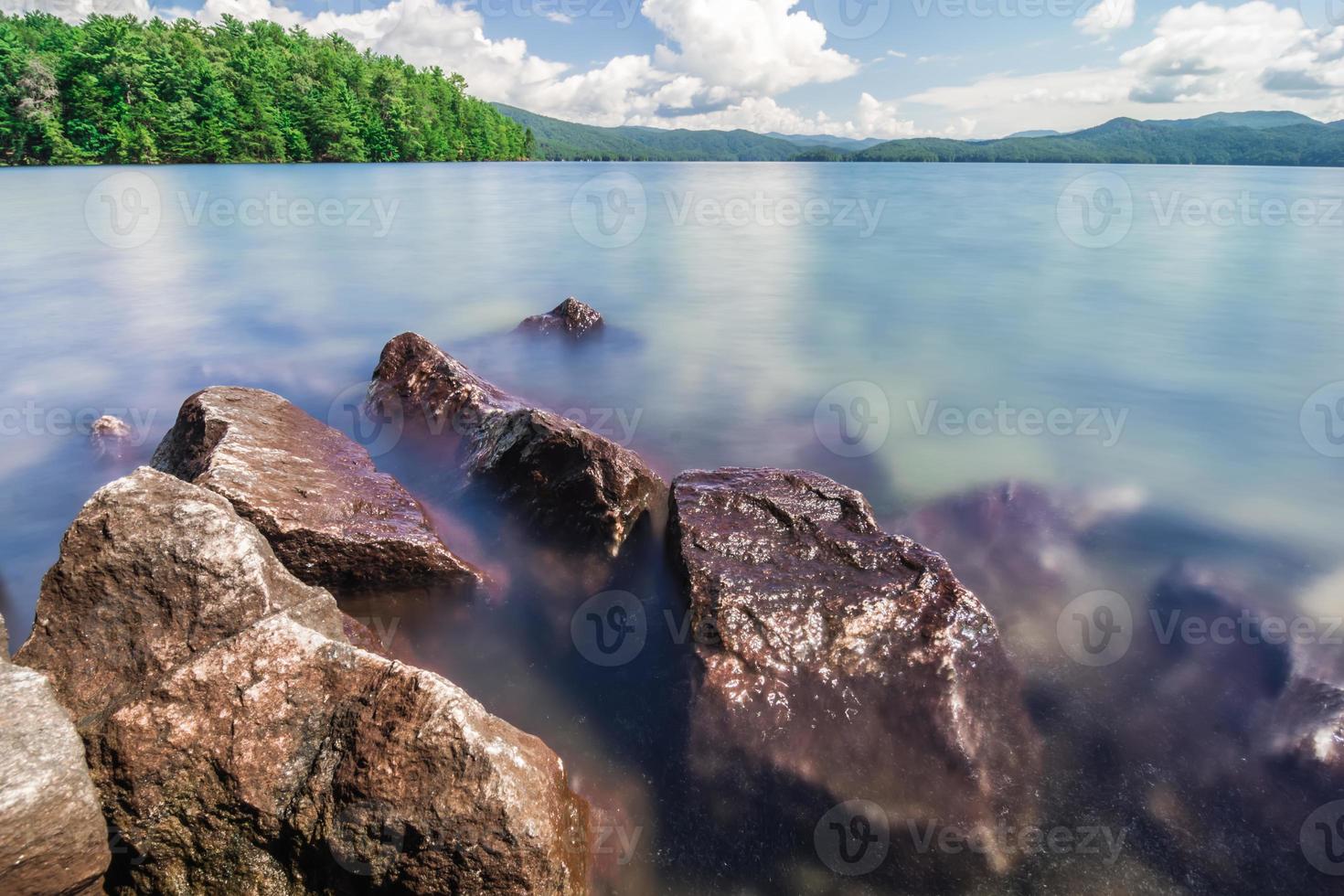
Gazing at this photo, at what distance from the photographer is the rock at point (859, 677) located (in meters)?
4.17

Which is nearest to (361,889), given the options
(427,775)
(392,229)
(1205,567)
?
(427,775)

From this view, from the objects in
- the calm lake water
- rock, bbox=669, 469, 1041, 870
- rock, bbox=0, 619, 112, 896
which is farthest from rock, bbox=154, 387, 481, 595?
rock, bbox=0, 619, 112, 896

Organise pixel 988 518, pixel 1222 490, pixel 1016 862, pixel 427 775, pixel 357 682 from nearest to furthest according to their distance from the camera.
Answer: pixel 427 775 → pixel 357 682 → pixel 1016 862 → pixel 988 518 → pixel 1222 490

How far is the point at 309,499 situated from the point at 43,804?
3.05 m

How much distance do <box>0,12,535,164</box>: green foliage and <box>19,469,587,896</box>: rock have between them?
236 feet

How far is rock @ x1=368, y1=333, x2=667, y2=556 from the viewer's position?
621 centimetres

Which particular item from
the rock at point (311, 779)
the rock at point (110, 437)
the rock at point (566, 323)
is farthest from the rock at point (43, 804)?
the rock at point (566, 323)

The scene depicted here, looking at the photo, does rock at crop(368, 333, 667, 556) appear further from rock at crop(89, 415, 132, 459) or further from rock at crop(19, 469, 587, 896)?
rock at crop(89, 415, 132, 459)

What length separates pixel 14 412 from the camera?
10.1 metres

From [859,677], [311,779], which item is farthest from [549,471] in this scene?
[311,779]

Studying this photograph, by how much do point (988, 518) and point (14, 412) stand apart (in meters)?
12.9

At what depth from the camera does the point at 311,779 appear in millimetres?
3180

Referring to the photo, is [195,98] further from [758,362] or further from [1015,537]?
[1015,537]

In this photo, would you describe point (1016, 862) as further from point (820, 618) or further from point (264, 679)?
point (264, 679)
